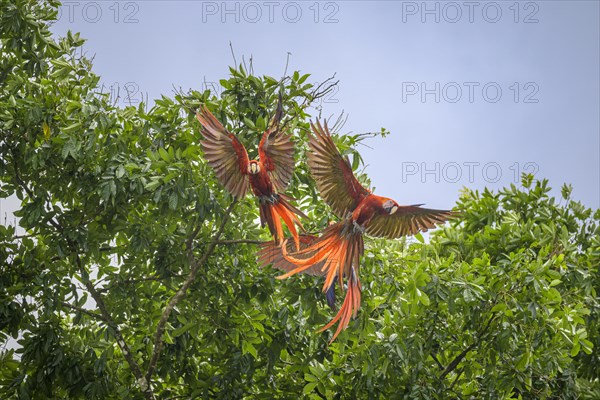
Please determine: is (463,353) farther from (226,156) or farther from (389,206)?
(226,156)

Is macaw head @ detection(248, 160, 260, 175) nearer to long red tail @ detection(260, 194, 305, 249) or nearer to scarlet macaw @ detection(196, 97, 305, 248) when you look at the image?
scarlet macaw @ detection(196, 97, 305, 248)

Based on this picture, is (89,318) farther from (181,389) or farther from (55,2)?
(55,2)

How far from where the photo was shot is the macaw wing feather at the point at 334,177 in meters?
6.45

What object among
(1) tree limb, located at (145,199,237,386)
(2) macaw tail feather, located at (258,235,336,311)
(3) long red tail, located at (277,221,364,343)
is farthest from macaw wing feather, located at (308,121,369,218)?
(1) tree limb, located at (145,199,237,386)

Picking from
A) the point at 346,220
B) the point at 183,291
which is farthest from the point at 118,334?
the point at 346,220

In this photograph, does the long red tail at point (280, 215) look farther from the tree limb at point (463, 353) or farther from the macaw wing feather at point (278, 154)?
the tree limb at point (463, 353)

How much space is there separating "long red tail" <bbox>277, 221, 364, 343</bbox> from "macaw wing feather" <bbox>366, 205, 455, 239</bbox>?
0.16 m

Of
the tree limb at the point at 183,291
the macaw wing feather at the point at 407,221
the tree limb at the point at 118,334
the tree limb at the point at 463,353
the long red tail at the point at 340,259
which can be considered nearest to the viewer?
the long red tail at the point at 340,259

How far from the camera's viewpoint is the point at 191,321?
23.8 ft

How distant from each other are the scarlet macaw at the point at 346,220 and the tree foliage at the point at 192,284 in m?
0.43

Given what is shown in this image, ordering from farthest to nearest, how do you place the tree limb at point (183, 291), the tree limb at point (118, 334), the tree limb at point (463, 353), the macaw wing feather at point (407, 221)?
the tree limb at point (463, 353) → the tree limb at point (118, 334) → the tree limb at point (183, 291) → the macaw wing feather at point (407, 221)

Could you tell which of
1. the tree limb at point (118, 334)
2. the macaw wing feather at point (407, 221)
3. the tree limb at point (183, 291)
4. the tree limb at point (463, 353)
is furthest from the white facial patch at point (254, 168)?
the tree limb at point (463, 353)

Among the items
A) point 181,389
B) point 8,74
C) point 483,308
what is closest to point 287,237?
point 483,308

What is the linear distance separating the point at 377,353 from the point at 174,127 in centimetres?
230
